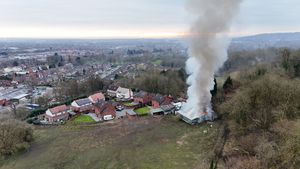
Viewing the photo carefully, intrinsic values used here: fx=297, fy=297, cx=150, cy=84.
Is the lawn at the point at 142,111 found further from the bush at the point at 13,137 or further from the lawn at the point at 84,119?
the bush at the point at 13,137

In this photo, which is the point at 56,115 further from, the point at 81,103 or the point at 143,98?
the point at 143,98

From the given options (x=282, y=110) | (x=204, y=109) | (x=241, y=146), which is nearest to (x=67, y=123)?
(x=204, y=109)

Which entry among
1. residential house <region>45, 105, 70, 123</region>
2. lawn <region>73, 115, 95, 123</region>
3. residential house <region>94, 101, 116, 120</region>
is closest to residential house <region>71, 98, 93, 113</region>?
residential house <region>45, 105, 70, 123</region>

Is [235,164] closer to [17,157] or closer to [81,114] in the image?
[17,157]

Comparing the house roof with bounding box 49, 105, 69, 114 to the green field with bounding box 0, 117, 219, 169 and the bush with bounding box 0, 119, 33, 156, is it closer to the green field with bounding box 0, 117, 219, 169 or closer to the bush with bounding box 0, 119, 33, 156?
the green field with bounding box 0, 117, 219, 169

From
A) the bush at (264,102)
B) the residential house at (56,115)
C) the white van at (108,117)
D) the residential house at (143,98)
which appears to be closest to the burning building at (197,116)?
the bush at (264,102)

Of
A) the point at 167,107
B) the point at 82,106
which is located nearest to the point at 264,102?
the point at 167,107
